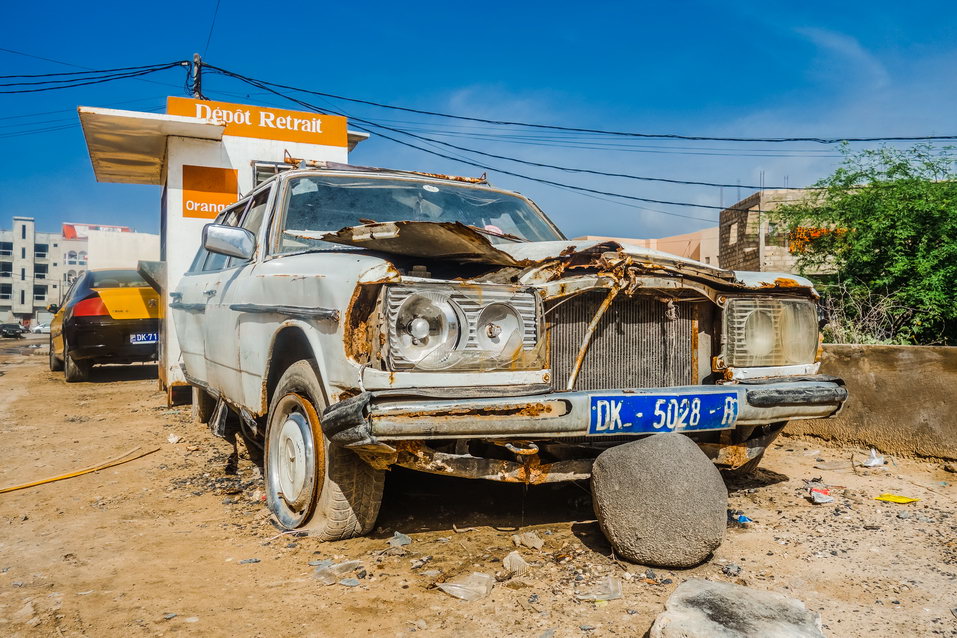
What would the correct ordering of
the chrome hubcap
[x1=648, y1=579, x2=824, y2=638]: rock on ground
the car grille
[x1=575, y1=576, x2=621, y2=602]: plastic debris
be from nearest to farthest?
[x1=648, y1=579, x2=824, y2=638]: rock on ground < [x1=575, y1=576, x2=621, y2=602]: plastic debris < the car grille < the chrome hubcap

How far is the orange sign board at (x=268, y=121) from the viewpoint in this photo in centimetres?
740

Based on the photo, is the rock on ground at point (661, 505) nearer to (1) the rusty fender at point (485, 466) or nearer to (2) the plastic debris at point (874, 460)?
(1) the rusty fender at point (485, 466)

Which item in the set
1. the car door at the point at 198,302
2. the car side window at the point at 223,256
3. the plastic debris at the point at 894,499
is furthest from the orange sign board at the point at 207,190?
the plastic debris at the point at 894,499

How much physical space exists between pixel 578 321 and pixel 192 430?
4161 millimetres

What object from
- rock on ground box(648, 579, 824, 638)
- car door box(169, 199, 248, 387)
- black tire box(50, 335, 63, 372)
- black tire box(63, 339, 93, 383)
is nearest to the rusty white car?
rock on ground box(648, 579, 824, 638)

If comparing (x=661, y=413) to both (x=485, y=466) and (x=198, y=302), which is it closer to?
(x=485, y=466)

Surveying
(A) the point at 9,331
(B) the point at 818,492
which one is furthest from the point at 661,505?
(A) the point at 9,331

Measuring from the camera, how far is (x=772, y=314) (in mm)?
3184

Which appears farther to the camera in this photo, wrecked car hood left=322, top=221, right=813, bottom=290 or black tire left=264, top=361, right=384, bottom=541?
black tire left=264, top=361, right=384, bottom=541

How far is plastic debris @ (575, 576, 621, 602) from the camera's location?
2.33 metres

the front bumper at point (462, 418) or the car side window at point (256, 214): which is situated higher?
the car side window at point (256, 214)

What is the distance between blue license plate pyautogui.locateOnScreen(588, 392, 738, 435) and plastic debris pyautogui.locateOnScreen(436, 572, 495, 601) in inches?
26.0

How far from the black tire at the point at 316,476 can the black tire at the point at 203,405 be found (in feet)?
10.1

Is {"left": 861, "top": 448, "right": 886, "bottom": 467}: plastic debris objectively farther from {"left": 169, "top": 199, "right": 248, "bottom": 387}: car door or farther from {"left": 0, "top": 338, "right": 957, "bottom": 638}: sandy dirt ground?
{"left": 169, "top": 199, "right": 248, "bottom": 387}: car door
